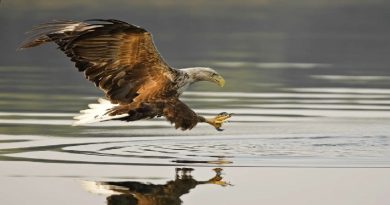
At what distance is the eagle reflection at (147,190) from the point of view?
→ 1227cm

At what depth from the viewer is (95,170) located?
14.0 m

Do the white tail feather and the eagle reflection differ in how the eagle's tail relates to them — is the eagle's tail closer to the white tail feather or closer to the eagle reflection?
the eagle reflection

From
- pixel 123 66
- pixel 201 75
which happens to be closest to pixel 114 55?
pixel 123 66

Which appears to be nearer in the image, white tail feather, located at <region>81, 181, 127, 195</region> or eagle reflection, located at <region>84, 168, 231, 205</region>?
eagle reflection, located at <region>84, 168, 231, 205</region>

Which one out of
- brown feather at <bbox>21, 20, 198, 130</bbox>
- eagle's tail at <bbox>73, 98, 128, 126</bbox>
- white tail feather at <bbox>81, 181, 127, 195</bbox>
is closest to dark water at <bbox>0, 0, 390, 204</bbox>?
white tail feather at <bbox>81, 181, 127, 195</bbox>

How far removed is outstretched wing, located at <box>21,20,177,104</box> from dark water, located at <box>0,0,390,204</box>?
65 cm

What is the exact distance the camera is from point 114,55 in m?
15.2

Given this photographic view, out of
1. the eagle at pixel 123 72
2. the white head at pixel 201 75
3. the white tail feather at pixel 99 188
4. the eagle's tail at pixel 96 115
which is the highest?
the white head at pixel 201 75

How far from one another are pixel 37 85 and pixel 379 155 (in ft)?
31.2

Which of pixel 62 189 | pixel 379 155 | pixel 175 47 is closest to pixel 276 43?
pixel 175 47

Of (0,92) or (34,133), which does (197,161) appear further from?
(0,92)

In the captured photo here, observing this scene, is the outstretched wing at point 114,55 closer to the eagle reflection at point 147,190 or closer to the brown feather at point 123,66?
the brown feather at point 123,66

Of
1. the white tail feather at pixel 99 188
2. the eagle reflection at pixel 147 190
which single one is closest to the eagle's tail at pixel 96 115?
the eagle reflection at pixel 147 190

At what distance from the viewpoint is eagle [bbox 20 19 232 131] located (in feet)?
49.0
